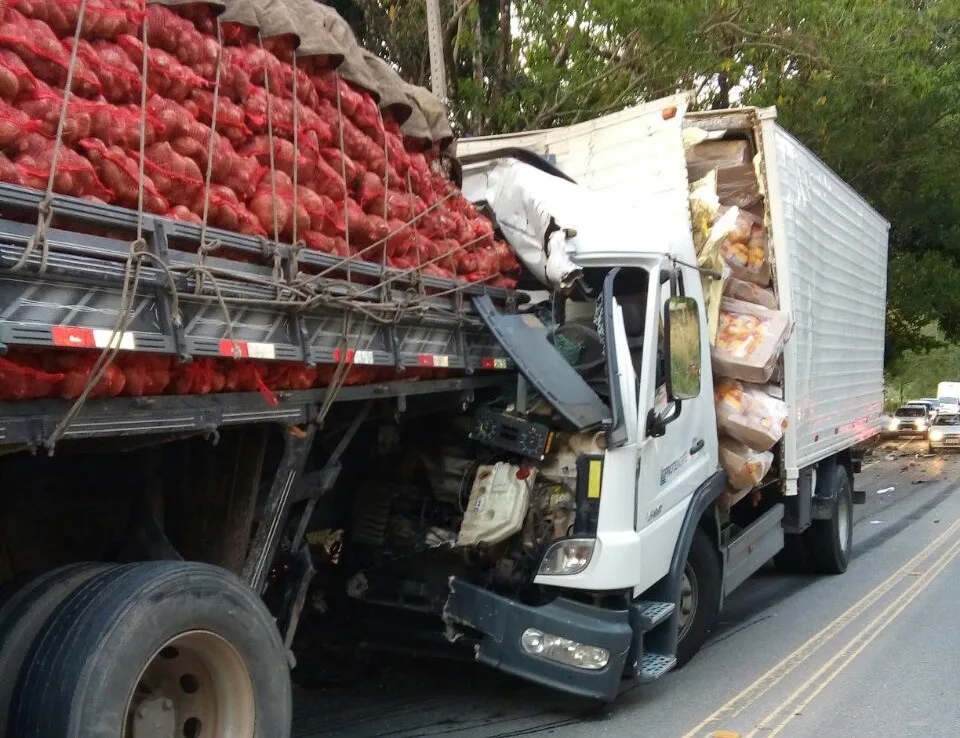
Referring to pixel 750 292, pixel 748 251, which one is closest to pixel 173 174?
pixel 750 292

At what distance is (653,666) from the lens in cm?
520

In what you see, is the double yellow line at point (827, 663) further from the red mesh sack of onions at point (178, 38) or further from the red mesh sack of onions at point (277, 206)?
the red mesh sack of onions at point (178, 38)

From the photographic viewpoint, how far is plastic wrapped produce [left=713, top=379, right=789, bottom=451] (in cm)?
645

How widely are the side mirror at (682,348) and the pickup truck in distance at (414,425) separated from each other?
0.08 feet

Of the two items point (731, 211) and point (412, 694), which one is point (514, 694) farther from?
point (731, 211)

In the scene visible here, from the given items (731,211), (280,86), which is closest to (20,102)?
(280,86)

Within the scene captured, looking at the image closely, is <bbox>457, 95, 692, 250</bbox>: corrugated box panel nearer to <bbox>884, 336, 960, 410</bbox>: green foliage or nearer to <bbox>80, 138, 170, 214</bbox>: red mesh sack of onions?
<bbox>80, 138, 170, 214</bbox>: red mesh sack of onions

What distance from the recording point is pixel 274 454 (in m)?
4.04

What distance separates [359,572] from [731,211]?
344 cm

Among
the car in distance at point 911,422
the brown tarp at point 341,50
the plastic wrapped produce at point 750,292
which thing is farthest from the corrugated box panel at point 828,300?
the car in distance at point 911,422

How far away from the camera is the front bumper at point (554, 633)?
4.79 meters

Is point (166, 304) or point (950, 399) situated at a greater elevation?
point (166, 304)

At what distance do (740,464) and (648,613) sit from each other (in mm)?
1656

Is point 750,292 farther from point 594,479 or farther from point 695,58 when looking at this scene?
point 695,58
